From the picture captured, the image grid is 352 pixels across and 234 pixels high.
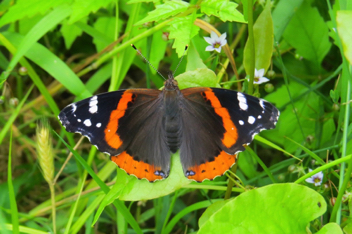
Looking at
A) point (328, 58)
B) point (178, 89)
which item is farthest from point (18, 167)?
point (328, 58)

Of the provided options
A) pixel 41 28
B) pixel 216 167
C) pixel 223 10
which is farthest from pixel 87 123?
pixel 223 10

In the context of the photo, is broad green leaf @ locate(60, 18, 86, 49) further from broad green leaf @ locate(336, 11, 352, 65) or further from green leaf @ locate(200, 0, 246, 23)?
broad green leaf @ locate(336, 11, 352, 65)

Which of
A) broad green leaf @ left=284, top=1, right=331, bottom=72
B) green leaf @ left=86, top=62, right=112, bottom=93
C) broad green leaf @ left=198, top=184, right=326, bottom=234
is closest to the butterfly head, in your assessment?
broad green leaf @ left=198, top=184, right=326, bottom=234

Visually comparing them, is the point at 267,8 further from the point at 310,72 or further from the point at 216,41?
the point at 310,72

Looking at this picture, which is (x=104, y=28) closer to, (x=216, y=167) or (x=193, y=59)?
(x=193, y=59)

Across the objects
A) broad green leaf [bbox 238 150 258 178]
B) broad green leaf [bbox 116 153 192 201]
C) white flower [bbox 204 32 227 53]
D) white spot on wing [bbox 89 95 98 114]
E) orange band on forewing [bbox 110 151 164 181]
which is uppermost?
white flower [bbox 204 32 227 53]

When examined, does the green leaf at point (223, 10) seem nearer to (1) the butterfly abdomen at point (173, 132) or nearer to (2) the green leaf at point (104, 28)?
(1) the butterfly abdomen at point (173, 132)

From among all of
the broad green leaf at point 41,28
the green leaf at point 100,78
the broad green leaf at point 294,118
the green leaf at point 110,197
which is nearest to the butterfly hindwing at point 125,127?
the green leaf at point 110,197
